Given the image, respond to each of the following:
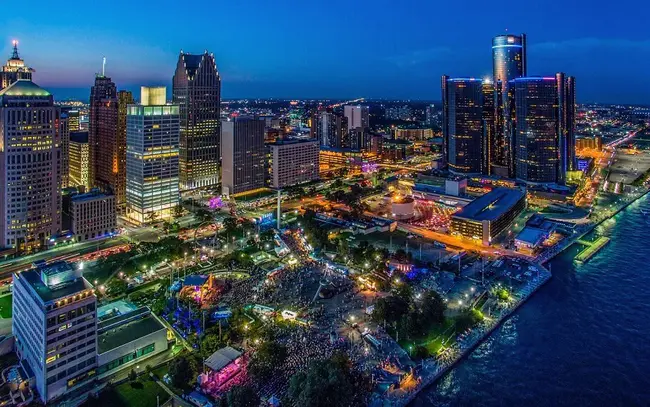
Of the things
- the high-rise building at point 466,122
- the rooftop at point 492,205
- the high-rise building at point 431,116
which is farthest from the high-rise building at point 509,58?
the high-rise building at point 431,116

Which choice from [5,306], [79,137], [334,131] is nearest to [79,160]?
[79,137]

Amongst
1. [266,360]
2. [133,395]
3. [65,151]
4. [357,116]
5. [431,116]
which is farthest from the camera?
[431,116]

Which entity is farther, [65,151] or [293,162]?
[293,162]

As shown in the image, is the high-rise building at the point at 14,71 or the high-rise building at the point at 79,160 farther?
the high-rise building at the point at 79,160

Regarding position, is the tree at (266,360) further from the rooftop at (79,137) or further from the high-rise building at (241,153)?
the rooftop at (79,137)

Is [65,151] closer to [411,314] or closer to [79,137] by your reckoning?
[79,137]

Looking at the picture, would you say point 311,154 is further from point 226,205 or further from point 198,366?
point 198,366
